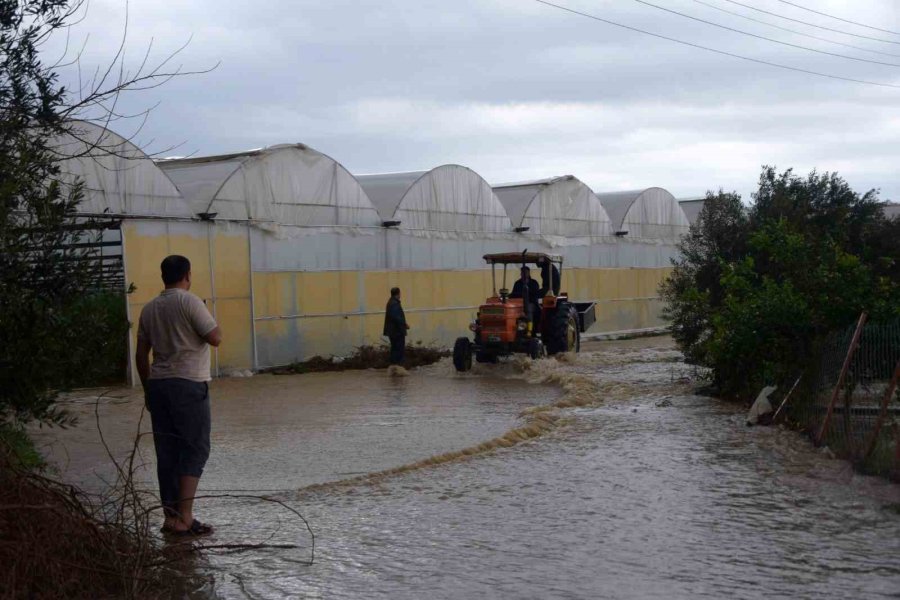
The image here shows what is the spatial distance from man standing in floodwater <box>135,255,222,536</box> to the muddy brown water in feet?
1.39

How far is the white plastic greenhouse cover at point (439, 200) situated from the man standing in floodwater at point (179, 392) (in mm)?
18402

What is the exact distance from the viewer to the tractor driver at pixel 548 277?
881 inches

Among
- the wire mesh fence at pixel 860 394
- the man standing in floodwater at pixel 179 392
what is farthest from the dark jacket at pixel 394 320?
the man standing in floodwater at pixel 179 392

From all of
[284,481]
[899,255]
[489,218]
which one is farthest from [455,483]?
[489,218]

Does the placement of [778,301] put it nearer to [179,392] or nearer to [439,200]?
[179,392]

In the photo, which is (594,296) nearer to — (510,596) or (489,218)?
(489,218)

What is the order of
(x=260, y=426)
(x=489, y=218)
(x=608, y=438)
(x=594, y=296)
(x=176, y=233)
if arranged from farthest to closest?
(x=594, y=296), (x=489, y=218), (x=176, y=233), (x=260, y=426), (x=608, y=438)

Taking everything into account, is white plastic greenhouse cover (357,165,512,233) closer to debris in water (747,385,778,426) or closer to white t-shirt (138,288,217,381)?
debris in water (747,385,778,426)

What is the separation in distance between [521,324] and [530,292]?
4.29 feet

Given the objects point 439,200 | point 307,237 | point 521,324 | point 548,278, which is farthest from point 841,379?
point 439,200

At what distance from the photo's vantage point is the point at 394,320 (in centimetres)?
2103

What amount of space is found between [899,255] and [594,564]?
1653 cm

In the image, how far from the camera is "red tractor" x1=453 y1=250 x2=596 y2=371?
21078 mm

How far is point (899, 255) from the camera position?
2080 cm
